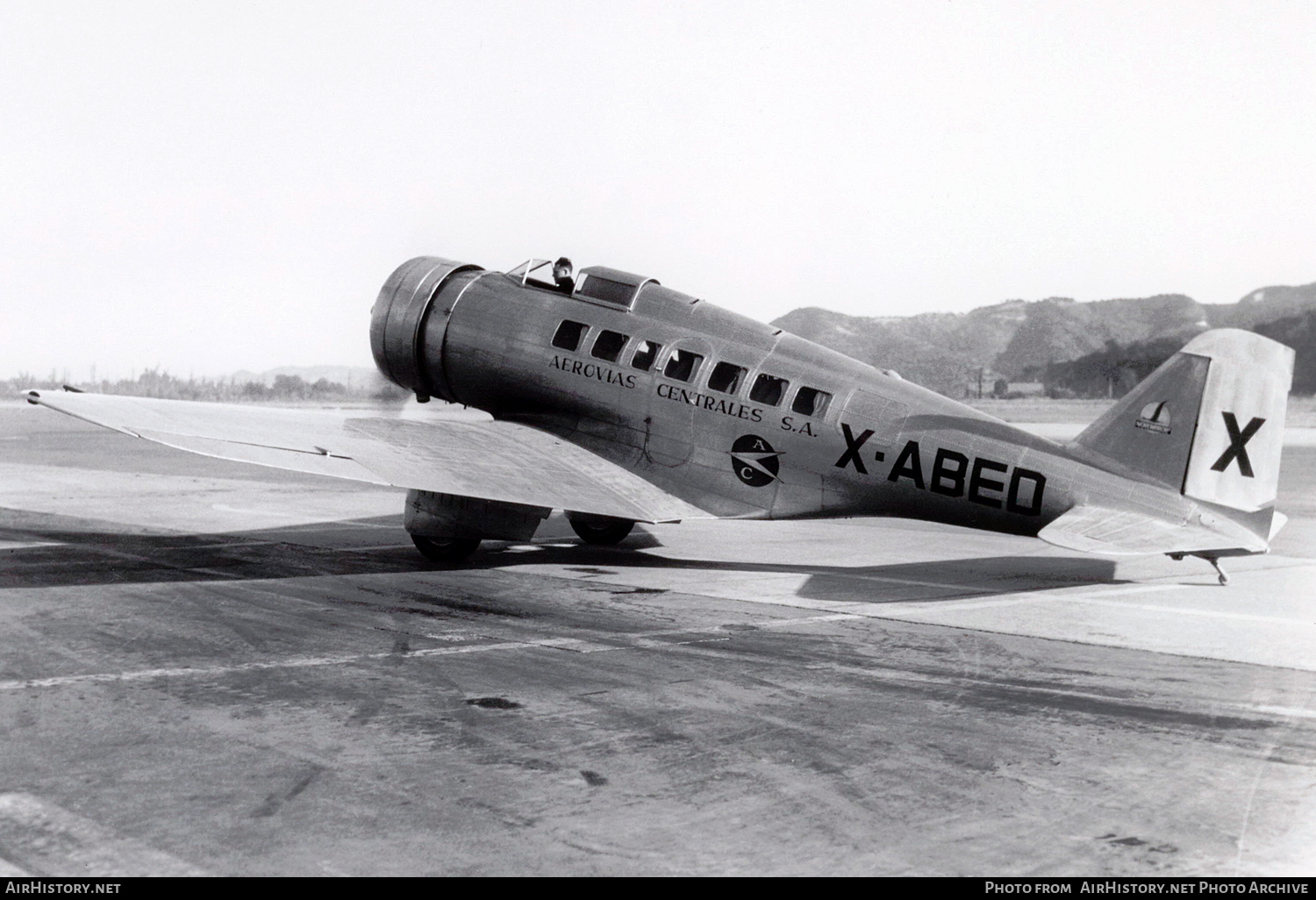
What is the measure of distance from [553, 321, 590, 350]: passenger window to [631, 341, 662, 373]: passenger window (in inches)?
29.6

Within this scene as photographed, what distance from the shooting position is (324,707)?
6848 millimetres

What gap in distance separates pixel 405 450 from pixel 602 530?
12.4 ft

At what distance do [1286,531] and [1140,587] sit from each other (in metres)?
6.44

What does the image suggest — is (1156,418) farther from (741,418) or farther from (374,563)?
(374,563)

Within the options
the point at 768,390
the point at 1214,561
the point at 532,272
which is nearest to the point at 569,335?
the point at 532,272

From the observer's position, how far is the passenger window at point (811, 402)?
41.1 ft

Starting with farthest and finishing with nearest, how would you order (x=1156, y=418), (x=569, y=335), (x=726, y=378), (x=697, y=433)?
(x=569, y=335) < (x=697, y=433) < (x=726, y=378) < (x=1156, y=418)

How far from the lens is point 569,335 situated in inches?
552

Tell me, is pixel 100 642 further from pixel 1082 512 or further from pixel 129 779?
pixel 1082 512

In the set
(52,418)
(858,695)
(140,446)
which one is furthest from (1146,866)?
(52,418)

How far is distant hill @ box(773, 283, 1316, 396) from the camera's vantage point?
1911cm

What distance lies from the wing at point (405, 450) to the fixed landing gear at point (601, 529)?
5.67ft

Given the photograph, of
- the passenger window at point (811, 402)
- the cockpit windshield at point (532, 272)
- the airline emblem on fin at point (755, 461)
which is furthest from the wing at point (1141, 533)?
the cockpit windshield at point (532, 272)

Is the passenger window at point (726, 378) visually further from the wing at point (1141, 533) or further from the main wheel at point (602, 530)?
the wing at point (1141, 533)
